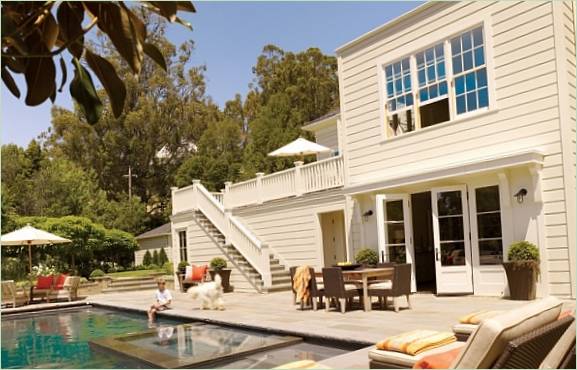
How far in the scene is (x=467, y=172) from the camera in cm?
1112

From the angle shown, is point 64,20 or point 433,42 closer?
point 64,20

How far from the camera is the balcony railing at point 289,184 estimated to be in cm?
1578

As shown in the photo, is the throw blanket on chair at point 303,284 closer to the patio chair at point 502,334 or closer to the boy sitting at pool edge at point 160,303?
the boy sitting at pool edge at point 160,303

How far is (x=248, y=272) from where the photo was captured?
17.2 metres

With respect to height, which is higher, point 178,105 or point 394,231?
point 178,105

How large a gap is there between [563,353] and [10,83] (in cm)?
417

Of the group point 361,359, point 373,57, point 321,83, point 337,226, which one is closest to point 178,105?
point 321,83

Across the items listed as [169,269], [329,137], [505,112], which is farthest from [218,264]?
[169,269]

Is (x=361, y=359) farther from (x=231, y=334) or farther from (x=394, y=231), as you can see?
(x=394, y=231)

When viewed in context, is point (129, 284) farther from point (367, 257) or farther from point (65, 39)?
point (65, 39)

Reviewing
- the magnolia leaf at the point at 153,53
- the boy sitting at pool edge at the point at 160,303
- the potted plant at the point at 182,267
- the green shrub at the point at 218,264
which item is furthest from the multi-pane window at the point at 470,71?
the potted plant at the point at 182,267

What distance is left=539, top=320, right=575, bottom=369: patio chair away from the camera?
4074 mm

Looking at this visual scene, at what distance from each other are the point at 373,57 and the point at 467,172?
4.37 m

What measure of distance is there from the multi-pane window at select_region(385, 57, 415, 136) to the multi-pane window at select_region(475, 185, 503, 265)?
2538 mm
